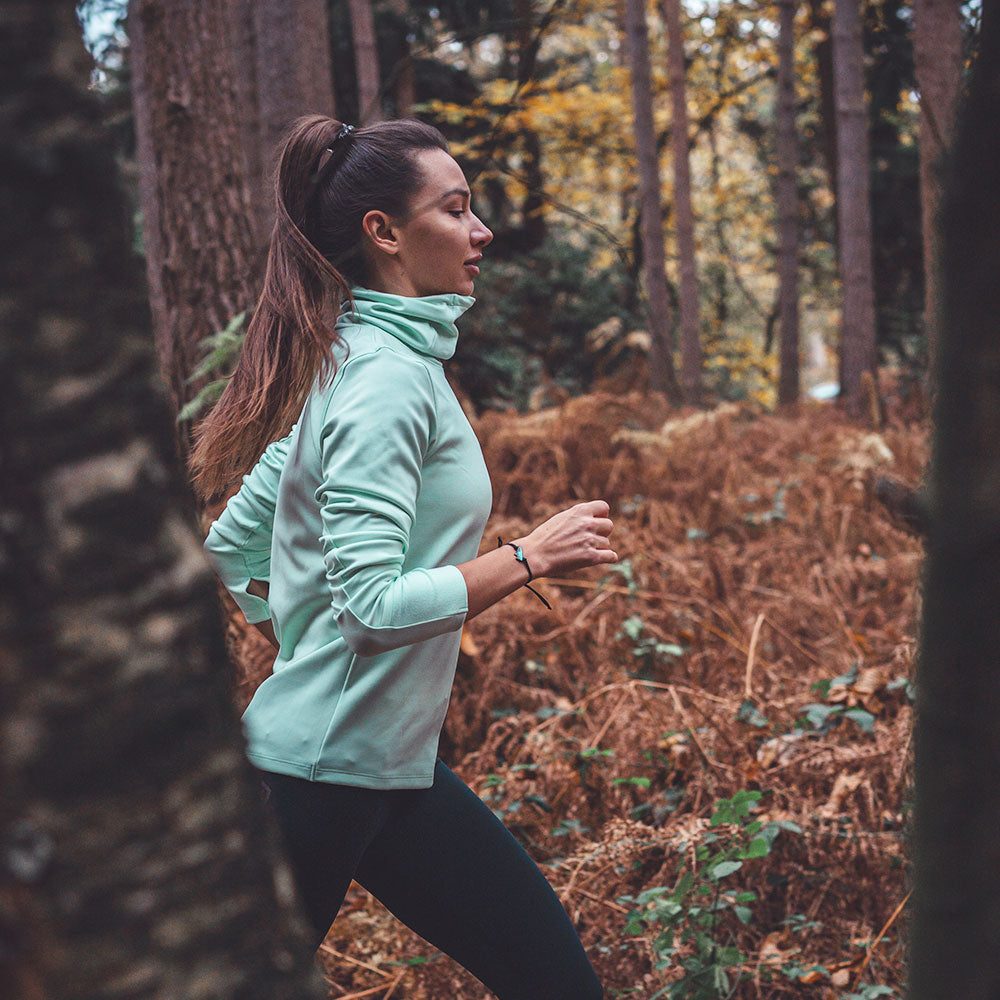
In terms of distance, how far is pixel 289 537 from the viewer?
1.90 meters

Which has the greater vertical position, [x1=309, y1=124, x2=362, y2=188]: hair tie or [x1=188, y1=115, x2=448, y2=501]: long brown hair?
[x1=309, y1=124, x2=362, y2=188]: hair tie

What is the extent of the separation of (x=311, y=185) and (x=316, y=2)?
4.47 meters

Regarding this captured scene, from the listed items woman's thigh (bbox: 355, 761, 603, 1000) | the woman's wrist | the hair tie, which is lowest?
woman's thigh (bbox: 355, 761, 603, 1000)

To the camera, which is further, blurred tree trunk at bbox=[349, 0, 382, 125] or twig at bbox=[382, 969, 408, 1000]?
blurred tree trunk at bbox=[349, 0, 382, 125]

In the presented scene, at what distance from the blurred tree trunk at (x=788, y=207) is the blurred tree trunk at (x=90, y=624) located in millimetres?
13118

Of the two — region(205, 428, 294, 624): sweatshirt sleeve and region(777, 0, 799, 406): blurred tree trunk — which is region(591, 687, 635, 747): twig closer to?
region(205, 428, 294, 624): sweatshirt sleeve

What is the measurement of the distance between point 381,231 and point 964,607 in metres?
1.55

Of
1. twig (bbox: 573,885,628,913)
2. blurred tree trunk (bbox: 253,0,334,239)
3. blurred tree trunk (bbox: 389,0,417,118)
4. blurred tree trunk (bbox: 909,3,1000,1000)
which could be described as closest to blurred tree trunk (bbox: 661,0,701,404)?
blurred tree trunk (bbox: 389,0,417,118)

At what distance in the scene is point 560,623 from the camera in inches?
208

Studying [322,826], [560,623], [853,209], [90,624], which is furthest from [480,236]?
[853,209]

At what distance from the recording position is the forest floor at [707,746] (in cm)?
290

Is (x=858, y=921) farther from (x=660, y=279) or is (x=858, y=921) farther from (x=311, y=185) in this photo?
(x=660, y=279)

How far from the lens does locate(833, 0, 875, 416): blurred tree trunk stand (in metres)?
10.7

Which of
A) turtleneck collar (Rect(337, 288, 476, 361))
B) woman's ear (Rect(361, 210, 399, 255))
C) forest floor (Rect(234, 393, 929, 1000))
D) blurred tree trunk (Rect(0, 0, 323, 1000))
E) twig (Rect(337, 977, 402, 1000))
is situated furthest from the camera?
twig (Rect(337, 977, 402, 1000))
